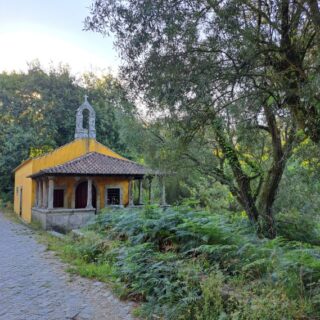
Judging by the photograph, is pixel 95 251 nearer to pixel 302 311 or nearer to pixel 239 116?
pixel 239 116

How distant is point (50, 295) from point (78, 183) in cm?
1478

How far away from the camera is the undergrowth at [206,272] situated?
3.98m

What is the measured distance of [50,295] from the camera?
583 centimetres

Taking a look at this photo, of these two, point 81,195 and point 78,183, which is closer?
point 78,183

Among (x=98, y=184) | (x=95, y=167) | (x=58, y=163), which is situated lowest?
(x=98, y=184)

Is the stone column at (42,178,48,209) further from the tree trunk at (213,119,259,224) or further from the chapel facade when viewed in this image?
the tree trunk at (213,119,259,224)

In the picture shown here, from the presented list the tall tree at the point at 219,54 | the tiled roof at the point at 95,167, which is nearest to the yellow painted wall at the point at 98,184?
the tiled roof at the point at 95,167

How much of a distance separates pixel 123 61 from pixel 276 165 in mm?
5018

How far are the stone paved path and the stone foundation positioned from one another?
7600 millimetres

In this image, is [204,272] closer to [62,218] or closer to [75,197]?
[62,218]

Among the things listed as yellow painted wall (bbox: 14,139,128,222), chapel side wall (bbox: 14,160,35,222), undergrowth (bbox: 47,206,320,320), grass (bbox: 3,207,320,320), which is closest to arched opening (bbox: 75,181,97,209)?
yellow painted wall (bbox: 14,139,128,222)

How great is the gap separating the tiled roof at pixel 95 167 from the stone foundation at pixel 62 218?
6.42ft

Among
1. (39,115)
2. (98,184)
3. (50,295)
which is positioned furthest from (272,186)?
(39,115)

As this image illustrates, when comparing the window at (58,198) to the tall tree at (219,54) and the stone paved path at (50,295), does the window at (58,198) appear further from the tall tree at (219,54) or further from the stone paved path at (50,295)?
the tall tree at (219,54)
